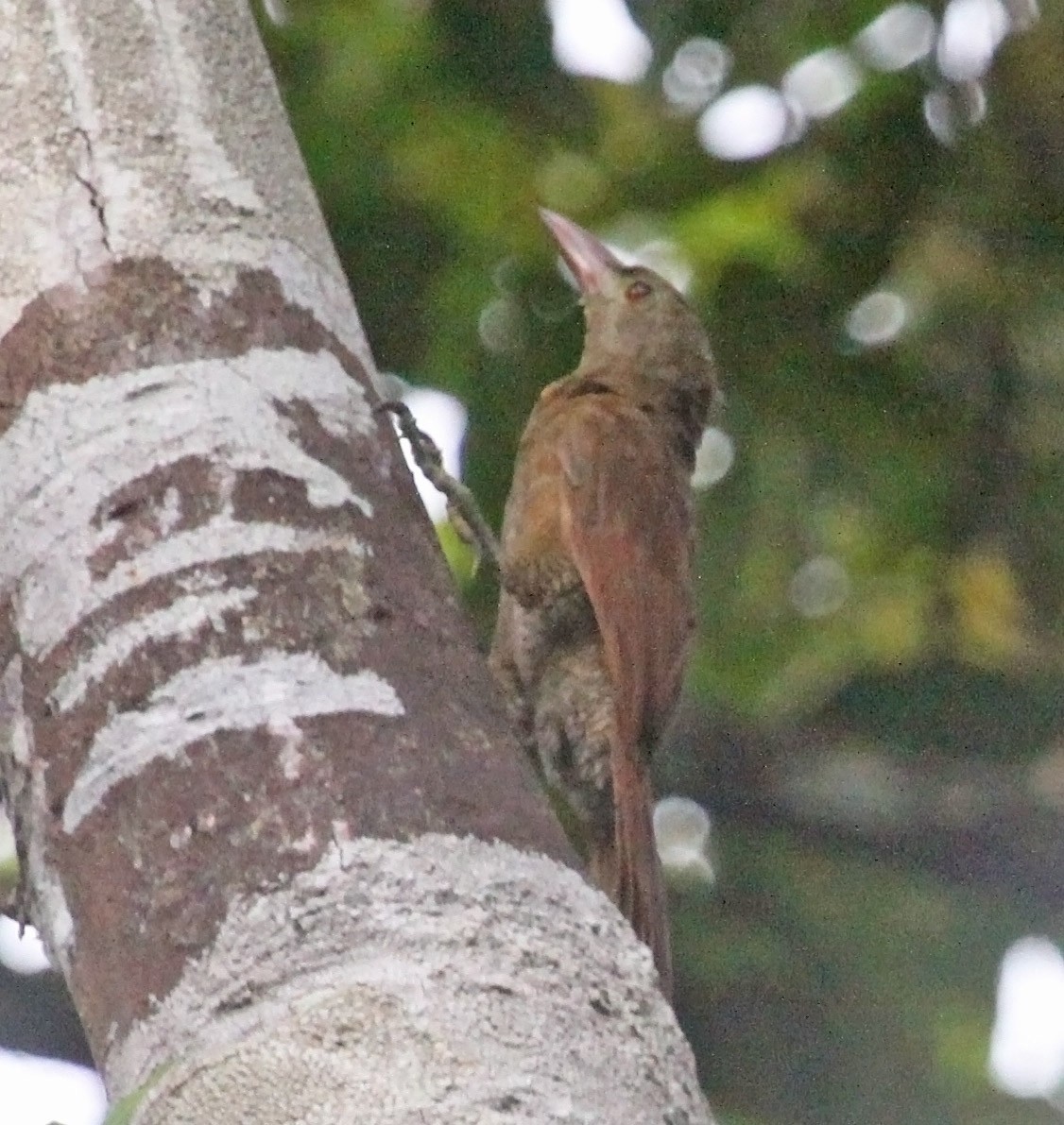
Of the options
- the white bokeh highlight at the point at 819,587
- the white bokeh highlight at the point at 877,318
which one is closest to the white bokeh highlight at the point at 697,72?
the white bokeh highlight at the point at 877,318

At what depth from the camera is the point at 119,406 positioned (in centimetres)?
173

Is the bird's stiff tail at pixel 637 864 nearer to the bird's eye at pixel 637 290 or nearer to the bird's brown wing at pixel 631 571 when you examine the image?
the bird's brown wing at pixel 631 571

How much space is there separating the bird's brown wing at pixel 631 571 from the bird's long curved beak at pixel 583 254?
20 cm

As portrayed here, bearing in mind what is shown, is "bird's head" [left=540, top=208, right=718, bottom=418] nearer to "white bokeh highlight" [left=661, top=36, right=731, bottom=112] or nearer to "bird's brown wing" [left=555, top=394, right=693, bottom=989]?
"bird's brown wing" [left=555, top=394, right=693, bottom=989]

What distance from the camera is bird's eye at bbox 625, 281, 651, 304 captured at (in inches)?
137

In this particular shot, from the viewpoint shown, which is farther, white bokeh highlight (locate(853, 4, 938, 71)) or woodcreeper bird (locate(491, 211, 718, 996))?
white bokeh highlight (locate(853, 4, 938, 71))

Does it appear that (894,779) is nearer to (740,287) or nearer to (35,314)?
(740,287)

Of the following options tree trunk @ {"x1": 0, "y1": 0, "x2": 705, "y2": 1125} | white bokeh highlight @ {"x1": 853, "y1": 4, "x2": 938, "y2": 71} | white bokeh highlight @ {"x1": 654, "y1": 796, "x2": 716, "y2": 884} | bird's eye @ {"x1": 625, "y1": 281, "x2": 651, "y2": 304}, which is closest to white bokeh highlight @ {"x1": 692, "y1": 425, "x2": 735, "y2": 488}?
bird's eye @ {"x1": 625, "y1": 281, "x2": 651, "y2": 304}

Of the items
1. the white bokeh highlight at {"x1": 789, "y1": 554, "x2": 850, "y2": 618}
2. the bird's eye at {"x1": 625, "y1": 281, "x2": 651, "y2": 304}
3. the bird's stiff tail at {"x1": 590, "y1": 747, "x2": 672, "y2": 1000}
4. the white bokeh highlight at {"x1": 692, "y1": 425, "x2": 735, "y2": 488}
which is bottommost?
the white bokeh highlight at {"x1": 789, "y1": 554, "x2": 850, "y2": 618}

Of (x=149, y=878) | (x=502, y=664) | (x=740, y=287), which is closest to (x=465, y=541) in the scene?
(x=502, y=664)

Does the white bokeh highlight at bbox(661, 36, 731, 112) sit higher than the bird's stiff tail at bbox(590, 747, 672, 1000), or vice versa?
the white bokeh highlight at bbox(661, 36, 731, 112)

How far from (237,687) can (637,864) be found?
1361 millimetres

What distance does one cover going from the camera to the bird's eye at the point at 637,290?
3492 mm

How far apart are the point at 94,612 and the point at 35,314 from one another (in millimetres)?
400
